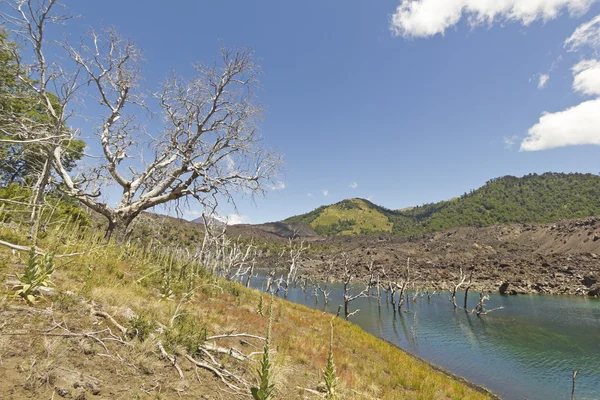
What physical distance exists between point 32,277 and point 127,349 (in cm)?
237

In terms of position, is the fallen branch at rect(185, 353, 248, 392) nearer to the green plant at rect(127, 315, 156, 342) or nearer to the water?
the green plant at rect(127, 315, 156, 342)

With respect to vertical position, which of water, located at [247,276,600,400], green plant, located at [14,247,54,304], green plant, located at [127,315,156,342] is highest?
green plant, located at [14,247,54,304]

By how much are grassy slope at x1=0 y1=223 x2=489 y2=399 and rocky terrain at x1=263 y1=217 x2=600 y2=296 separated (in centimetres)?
6863

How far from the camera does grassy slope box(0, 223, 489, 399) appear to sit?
424cm

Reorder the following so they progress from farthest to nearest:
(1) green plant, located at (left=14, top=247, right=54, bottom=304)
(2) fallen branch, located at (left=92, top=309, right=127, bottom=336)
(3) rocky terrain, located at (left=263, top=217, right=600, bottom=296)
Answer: (3) rocky terrain, located at (left=263, top=217, right=600, bottom=296)
(2) fallen branch, located at (left=92, top=309, right=127, bottom=336)
(1) green plant, located at (left=14, top=247, right=54, bottom=304)

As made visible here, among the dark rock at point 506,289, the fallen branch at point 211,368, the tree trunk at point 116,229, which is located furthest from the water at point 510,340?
the tree trunk at point 116,229

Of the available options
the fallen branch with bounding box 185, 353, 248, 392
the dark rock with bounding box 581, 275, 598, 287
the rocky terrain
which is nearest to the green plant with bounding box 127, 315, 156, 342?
the fallen branch with bounding box 185, 353, 248, 392

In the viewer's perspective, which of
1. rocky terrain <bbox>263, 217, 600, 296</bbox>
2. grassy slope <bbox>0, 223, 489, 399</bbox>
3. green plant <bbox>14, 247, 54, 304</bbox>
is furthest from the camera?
rocky terrain <bbox>263, 217, 600, 296</bbox>

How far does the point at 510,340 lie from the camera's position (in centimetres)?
3297

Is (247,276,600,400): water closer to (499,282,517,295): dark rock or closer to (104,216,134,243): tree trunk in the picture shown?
(499,282,517,295): dark rock

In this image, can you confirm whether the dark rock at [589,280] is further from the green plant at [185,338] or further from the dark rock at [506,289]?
the green plant at [185,338]

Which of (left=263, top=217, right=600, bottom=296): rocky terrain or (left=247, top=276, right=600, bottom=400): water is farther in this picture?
(left=263, top=217, right=600, bottom=296): rocky terrain

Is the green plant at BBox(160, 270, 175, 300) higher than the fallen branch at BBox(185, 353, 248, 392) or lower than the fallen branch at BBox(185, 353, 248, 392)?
higher

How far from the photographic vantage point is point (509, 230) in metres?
126
